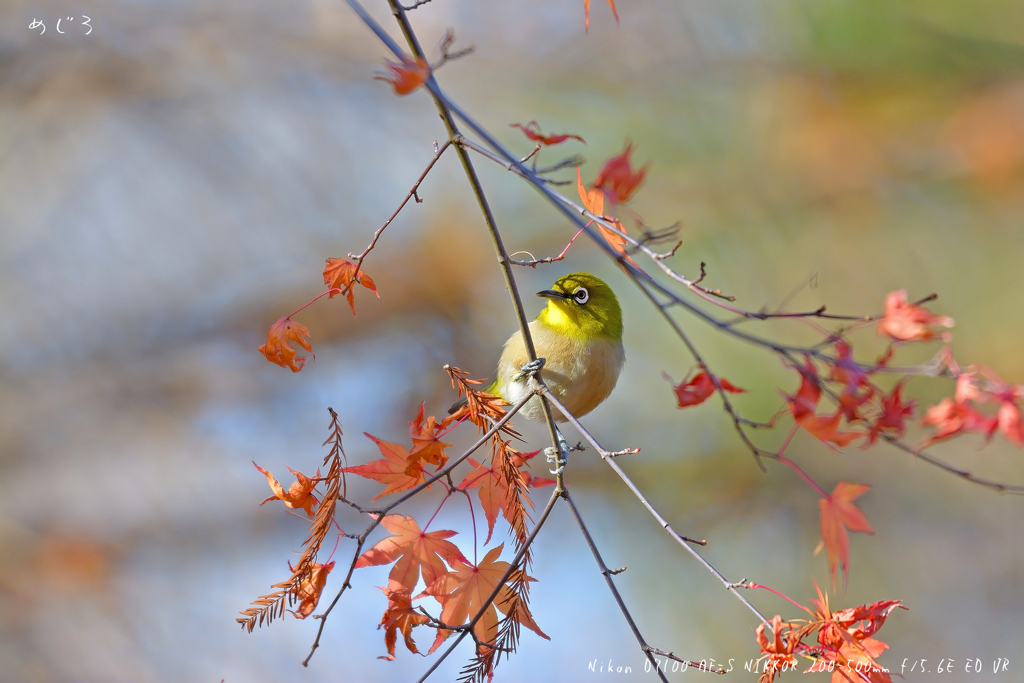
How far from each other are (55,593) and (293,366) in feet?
23.0

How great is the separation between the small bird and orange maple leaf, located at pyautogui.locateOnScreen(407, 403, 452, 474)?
1330mm

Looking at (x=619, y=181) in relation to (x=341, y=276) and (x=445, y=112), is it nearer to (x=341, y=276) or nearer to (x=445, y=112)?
(x=445, y=112)

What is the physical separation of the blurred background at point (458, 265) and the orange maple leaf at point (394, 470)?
4680 mm

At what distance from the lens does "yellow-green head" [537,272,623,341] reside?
3123 millimetres

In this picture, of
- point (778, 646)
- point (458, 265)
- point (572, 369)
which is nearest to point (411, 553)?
point (778, 646)

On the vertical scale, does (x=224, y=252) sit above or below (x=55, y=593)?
above

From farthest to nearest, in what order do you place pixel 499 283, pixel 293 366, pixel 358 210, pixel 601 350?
pixel 499 283, pixel 358 210, pixel 601 350, pixel 293 366

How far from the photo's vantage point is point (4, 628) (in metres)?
6.27

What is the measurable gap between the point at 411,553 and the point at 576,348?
1687mm

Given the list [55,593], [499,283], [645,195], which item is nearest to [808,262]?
[645,195]

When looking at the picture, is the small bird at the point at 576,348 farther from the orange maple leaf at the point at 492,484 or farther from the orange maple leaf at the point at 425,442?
the orange maple leaf at the point at 425,442

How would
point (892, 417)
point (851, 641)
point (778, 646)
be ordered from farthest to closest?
point (851, 641) < point (778, 646) < point (892, 417)

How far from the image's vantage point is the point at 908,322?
987 millimetres

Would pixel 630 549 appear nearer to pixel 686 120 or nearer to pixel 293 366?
pixel 686 120
